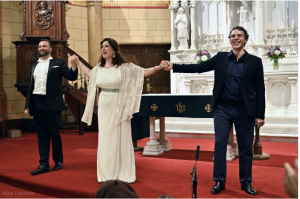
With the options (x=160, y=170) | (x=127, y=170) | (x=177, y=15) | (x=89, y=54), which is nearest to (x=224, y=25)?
(x=177, y=15)

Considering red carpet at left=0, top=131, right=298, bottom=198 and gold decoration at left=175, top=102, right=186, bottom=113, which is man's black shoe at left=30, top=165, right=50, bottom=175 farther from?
gold decoration at left=175, top=102, right=186, bottom=113

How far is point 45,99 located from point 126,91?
1.08 m

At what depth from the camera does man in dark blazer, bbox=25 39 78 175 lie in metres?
4.36

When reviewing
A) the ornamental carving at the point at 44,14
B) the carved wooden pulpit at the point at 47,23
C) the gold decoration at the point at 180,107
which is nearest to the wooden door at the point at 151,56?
the carved wooden pulpit at the point at 47,23

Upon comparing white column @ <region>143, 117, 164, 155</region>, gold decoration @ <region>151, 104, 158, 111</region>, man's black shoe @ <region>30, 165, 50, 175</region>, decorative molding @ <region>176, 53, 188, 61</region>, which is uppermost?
decorative molding @ <region>176, 53, 188, 61</region>

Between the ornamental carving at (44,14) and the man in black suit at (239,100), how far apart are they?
533cm

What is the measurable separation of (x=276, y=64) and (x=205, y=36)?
2.22m

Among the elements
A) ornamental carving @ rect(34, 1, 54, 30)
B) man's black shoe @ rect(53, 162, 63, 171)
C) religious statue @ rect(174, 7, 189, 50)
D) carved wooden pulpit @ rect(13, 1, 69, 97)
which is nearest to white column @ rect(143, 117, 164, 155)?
man's black shoe @ rect(53, 162, 63, 171)

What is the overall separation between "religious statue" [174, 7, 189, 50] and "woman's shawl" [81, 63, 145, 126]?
17.9ft

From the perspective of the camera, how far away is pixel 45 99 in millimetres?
4387

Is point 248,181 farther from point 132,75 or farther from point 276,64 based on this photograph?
point 276,64

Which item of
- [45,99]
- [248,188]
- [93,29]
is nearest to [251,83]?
[248,188]

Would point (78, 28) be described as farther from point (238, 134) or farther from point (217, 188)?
point (217, 188)

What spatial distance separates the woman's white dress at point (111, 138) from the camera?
150 inches
